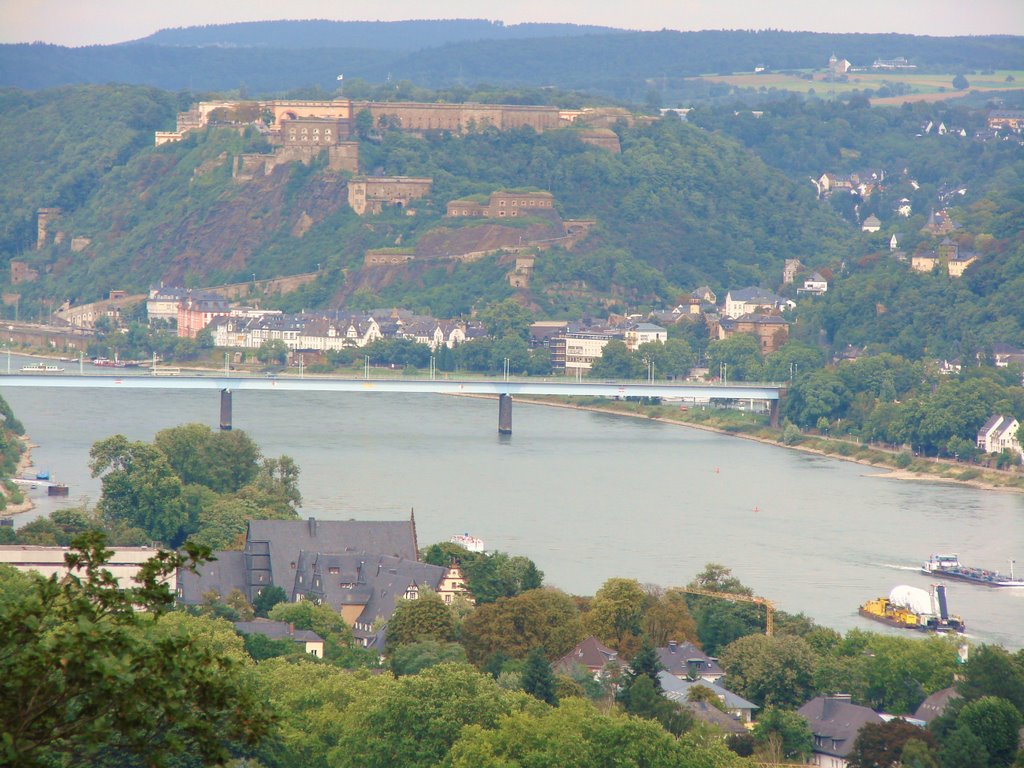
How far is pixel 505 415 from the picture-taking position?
3550 centimetres

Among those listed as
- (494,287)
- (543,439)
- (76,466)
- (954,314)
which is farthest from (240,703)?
(494,287)

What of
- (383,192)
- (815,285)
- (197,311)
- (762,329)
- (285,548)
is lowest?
(285,548)

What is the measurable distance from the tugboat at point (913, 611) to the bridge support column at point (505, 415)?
15.6 metres

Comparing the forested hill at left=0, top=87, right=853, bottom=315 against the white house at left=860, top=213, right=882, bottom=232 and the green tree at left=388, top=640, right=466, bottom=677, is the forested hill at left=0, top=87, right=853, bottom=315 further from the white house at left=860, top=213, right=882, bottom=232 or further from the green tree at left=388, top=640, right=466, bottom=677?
the green tree at left=388, top=640, right=466, bottom=677

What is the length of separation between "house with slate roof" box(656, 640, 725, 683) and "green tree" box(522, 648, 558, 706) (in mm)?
1541

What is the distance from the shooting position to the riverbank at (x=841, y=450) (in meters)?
31.5

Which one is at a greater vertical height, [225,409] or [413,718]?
[413,718]

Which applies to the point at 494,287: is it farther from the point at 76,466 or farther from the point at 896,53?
the point at 896,53

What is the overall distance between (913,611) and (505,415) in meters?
16.6

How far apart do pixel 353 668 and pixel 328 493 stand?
1057cm

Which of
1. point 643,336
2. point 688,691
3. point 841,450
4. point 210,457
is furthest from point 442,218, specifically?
point 688,691

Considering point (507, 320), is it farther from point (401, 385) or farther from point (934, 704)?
point (934, 704)

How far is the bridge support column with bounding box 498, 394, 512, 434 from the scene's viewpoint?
1384 inches

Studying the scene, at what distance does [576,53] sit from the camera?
12744 centimetres
